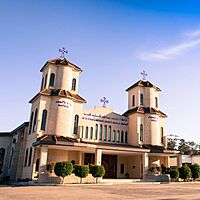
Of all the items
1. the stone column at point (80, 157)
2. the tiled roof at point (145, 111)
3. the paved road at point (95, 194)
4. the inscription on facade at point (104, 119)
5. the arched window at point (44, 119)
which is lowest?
the paved road at point (95, 194)

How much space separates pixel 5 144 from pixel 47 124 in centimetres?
1470

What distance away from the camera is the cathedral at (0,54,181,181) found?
25.2 metres

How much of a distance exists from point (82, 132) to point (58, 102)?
500 centimetres

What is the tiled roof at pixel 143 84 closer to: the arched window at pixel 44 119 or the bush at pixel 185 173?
the bush at pixel 185 173

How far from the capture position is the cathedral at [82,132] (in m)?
25.2

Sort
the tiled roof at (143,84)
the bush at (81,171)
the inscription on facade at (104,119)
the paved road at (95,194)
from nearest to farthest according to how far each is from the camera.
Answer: the paved road at (95,194)
the bush at (81,171)
the inscription on facade at (104,119)
the tiled roof at (143,84)

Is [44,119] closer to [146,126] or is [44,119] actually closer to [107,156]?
[107,156]

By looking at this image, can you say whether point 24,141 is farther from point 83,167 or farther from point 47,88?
point 83,167

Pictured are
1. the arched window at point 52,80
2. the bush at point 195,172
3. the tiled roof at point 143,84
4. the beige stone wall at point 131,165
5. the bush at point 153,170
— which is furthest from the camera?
the tiled roof at point 143,84

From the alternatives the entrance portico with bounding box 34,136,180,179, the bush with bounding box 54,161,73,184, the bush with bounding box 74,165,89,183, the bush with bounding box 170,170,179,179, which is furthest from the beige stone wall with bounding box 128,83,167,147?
the bush with bounding box 54,161,73,184

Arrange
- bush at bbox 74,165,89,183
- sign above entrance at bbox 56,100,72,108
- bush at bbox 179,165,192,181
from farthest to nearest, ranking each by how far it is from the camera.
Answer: sign above entrance at bbox 56,100,72,108
bush at bbox 179,165,192,181
bush at bbox 74,165,89,183

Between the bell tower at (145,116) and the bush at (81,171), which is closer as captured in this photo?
the bush at (81,171)

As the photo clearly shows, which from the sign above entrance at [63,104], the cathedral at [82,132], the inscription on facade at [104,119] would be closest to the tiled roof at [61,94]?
the cathedral at [82,132]

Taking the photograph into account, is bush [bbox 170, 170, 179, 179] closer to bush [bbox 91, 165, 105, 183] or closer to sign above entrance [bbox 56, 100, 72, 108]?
bush [bbox 91, 165, 105, 183]
